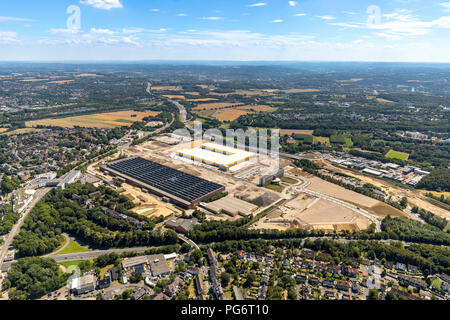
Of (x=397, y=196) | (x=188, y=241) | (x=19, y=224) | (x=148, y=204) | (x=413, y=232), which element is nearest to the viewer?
(x=188, y=241)

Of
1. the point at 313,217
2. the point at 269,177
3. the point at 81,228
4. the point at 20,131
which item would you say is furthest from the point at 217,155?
the point at 20,131

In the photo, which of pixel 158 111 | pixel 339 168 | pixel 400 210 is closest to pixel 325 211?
pixel 400 210

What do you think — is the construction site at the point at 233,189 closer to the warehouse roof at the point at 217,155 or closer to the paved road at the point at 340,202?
the warehouse roof at the point at 217,155

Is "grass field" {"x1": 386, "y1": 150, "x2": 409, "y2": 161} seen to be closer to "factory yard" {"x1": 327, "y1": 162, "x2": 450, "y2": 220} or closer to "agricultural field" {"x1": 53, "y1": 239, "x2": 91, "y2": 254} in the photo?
"factory yard" {"x1": 327, "y1": 162, "x2": 450, "y2": 220}

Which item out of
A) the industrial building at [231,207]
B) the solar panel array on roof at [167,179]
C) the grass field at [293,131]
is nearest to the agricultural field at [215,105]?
the grass field at [293,131]

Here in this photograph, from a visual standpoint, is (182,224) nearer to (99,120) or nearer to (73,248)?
(73,248)

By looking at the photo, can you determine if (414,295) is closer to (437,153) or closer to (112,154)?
(437,153)
